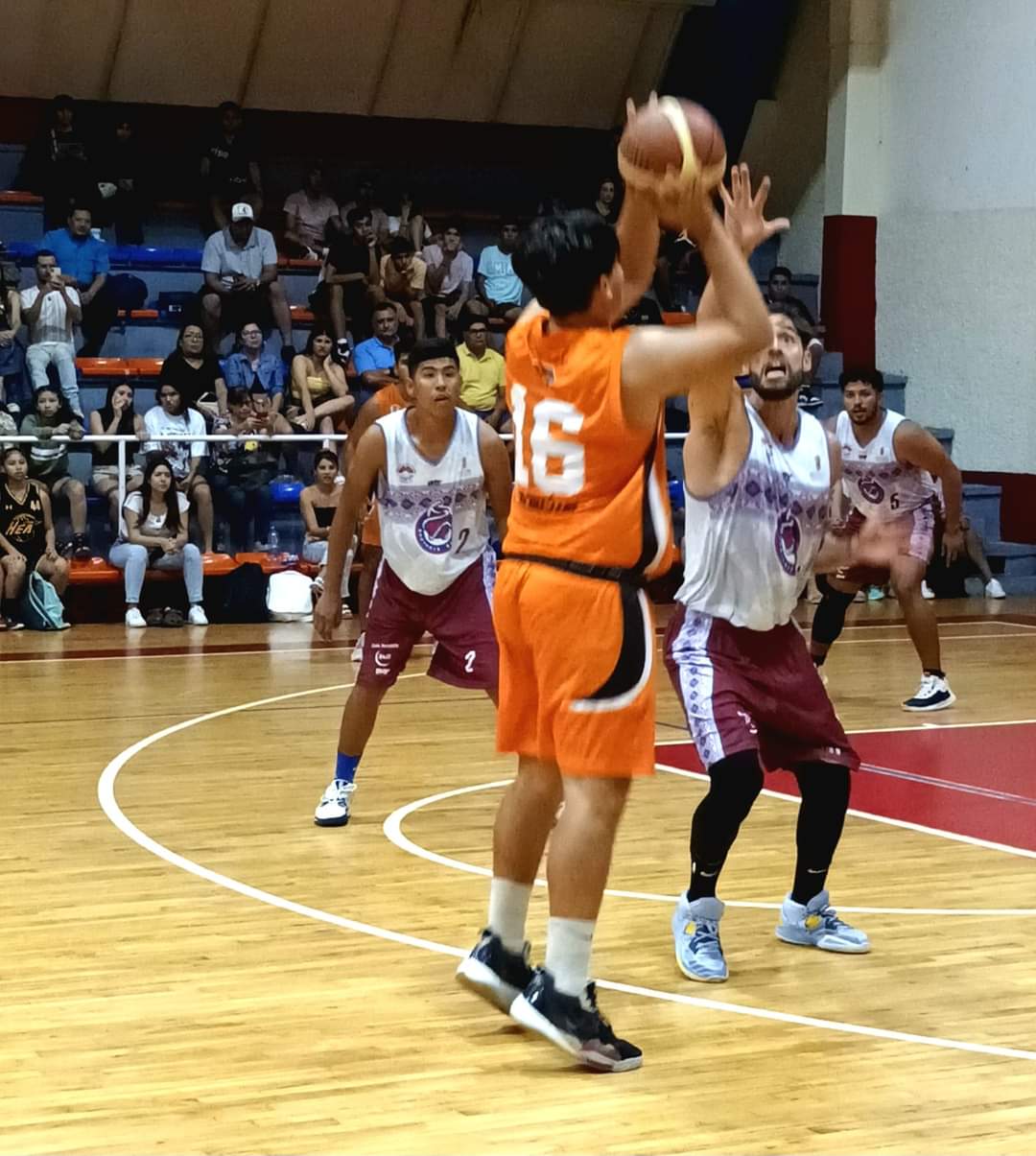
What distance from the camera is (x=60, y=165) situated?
15078 millimetres

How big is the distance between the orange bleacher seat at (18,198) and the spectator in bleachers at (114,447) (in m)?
3.02

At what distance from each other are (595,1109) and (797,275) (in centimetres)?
1460

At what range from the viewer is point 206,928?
17.4ft

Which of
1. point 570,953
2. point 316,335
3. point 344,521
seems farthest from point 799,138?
point 570,953

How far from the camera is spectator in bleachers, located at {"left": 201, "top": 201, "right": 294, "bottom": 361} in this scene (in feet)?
48.1

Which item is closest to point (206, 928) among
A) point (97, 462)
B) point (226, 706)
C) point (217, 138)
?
point (226, 706)

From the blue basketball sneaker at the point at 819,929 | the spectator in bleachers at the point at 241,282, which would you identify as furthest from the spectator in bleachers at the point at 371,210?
the blue basketball sneaker at the point at 819,929

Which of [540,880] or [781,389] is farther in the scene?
[540,880]

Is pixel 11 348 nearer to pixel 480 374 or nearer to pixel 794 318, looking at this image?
pixel 480 374

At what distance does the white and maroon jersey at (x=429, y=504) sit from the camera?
6.69 meters

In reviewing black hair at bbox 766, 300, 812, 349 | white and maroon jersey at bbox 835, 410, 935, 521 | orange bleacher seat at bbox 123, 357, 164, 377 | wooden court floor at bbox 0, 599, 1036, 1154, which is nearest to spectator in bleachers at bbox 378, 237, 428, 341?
orange bleacher seat at bbox 123, 357, 164, 377

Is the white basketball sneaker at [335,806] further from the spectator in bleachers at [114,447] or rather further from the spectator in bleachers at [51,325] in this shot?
the spectator in bleachers at [51,325]

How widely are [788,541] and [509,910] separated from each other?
4.04 feet

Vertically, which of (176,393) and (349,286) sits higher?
(349,286)
